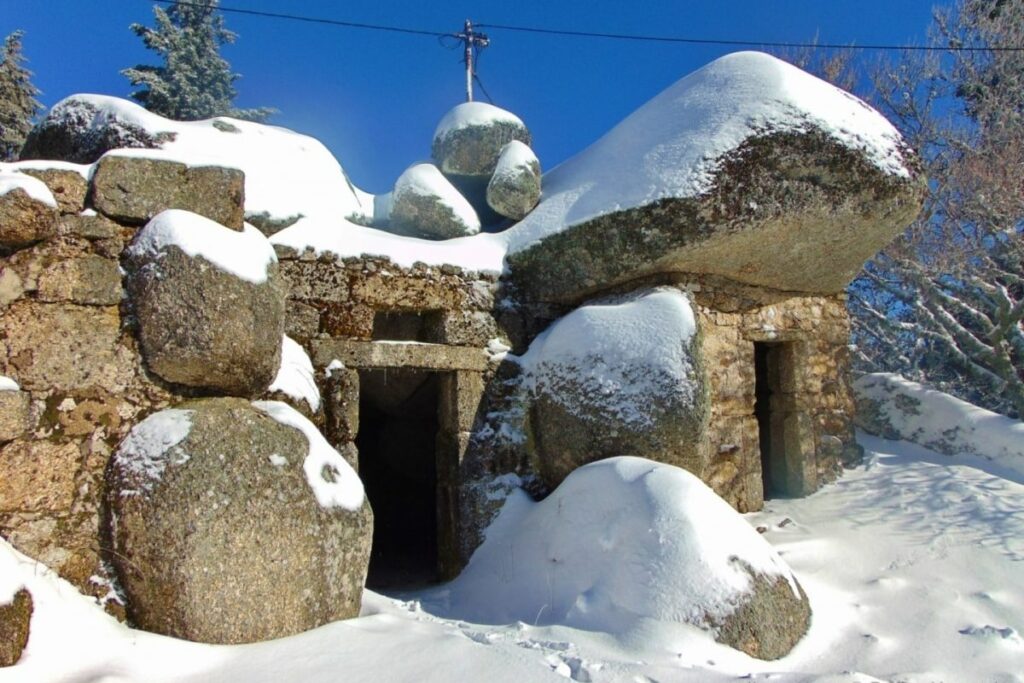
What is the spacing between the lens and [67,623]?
2.49m

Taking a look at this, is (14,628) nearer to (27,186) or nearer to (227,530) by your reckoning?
(227,530)

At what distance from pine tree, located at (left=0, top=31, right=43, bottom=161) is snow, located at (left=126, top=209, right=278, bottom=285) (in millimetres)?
11480

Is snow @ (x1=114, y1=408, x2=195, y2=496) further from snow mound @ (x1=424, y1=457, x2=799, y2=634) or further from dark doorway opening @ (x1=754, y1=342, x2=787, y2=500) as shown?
dark doorway opening @ (x1=754, y1=342, x2=787, y2=500)

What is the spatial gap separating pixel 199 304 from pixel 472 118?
12.1 feet

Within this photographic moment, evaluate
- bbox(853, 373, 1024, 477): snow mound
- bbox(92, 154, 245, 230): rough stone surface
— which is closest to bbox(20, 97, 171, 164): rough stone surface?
bbox(92, 154, 245, 230): rough stone surface

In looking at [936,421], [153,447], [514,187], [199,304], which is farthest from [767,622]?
[936,421]

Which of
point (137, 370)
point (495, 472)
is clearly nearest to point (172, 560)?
point (137, 370)

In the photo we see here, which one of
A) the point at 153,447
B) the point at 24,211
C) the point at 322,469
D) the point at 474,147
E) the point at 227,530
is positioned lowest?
the point at 227,530

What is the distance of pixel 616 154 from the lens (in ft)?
17.4

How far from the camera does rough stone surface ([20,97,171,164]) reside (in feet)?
14.7

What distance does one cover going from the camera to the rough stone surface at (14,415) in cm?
272

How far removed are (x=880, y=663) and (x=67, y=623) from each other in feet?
10.7

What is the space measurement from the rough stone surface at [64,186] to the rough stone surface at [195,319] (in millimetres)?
313

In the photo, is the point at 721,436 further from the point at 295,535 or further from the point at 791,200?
the point at 295,535
